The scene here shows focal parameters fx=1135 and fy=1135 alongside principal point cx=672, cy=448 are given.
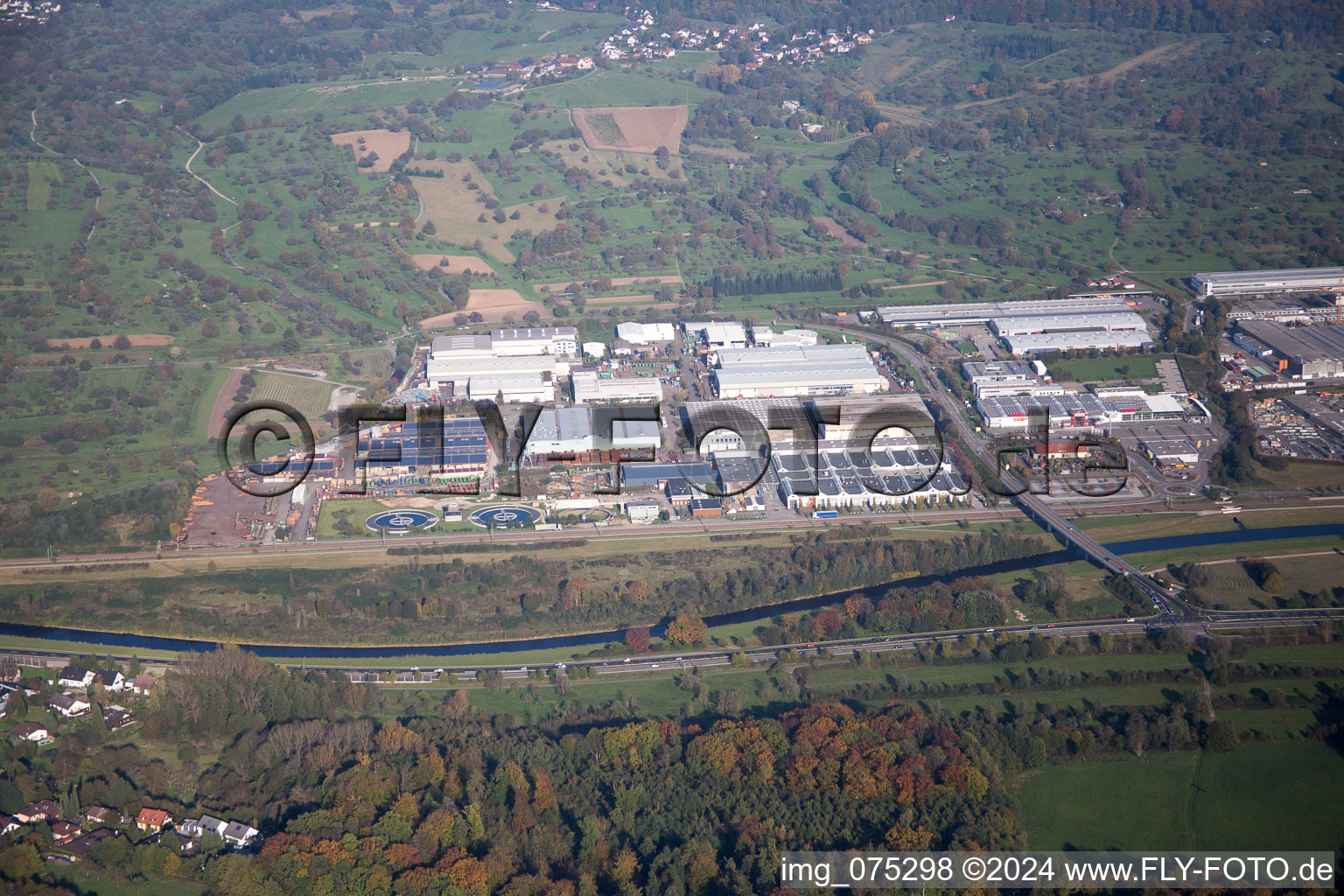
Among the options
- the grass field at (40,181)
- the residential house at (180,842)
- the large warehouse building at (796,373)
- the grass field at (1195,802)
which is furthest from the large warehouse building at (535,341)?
the grass field at (1195,802)

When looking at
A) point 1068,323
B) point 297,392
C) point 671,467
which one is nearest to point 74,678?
point 297,392

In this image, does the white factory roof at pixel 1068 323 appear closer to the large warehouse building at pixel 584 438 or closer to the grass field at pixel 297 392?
the large warehouse building at pixel 584 438

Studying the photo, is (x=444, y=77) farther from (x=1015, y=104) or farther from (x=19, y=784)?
(x=19, y=784)

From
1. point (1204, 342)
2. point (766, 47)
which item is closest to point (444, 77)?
point (766, 47)

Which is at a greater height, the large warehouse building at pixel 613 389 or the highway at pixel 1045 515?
the large warehouse building at pixel 613 389

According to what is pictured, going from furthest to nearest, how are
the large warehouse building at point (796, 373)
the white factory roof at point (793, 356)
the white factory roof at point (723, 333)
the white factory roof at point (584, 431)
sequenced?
the white factory roof at point (723, 333), the white factory roof at point (793, 356), the large warehouse building at point (796, 373), the white factory roof at point (584, 431)
